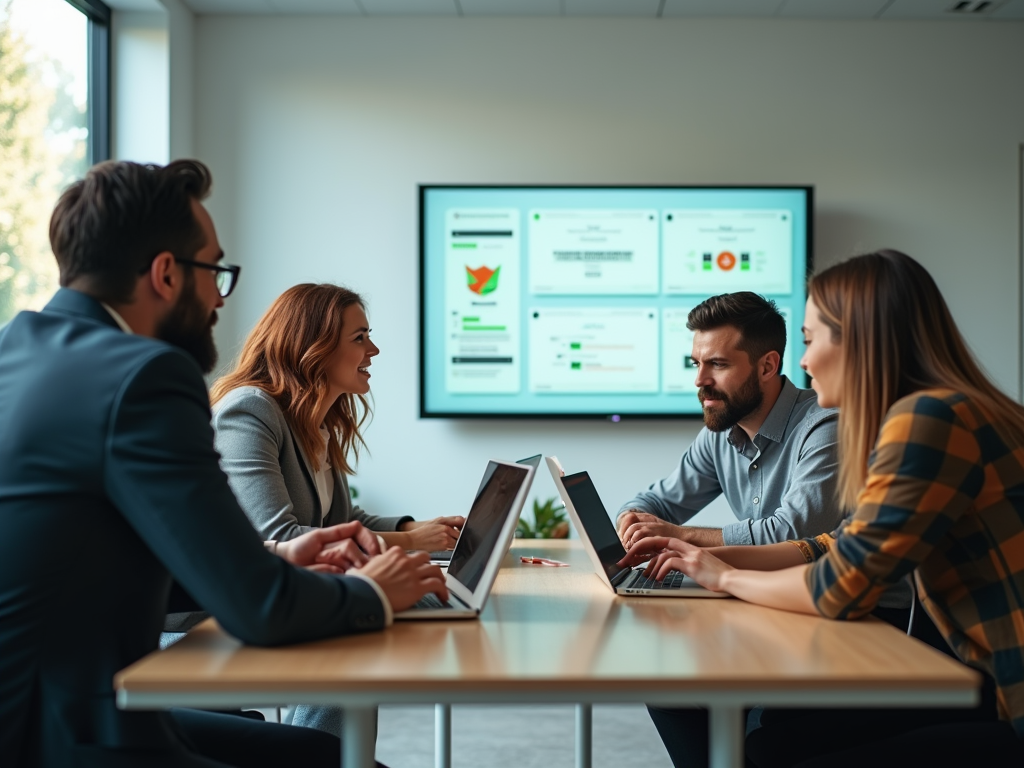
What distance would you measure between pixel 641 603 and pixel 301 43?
3244mm

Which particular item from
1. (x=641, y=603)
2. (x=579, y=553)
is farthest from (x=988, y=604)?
(x=579, y=553)

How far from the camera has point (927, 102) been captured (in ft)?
13.5

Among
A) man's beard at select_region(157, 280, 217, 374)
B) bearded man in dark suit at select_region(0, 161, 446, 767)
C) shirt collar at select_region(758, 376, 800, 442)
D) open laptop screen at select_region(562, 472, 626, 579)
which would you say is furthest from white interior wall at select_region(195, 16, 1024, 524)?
bearded man in dark suit at select_region(0, 161, 446, 767)

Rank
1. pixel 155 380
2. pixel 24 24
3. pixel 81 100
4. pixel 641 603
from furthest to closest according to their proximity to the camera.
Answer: pixel 81 100, pixel 24 24, pixel 641 603, pixel 155 380

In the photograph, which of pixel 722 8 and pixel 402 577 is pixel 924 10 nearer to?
pixel 722 8

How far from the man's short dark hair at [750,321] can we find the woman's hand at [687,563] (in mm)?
814

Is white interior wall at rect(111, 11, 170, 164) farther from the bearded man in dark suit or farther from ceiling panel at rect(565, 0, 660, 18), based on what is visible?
the bearded man in dark suit

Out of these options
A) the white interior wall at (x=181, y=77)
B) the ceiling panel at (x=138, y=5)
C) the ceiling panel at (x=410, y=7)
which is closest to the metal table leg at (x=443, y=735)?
the white interior wall at (x=181, y=77)

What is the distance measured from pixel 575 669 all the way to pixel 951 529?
636mm

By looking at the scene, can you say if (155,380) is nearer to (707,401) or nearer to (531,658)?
(531,658)

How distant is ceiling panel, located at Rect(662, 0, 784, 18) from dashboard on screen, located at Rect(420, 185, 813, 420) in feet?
2.40

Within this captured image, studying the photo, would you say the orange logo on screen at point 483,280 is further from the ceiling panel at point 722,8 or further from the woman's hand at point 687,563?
the woman's hand at point 687,563

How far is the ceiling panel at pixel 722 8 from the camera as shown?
3.92m

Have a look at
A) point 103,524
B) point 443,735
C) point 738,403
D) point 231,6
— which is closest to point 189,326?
point 103,524
